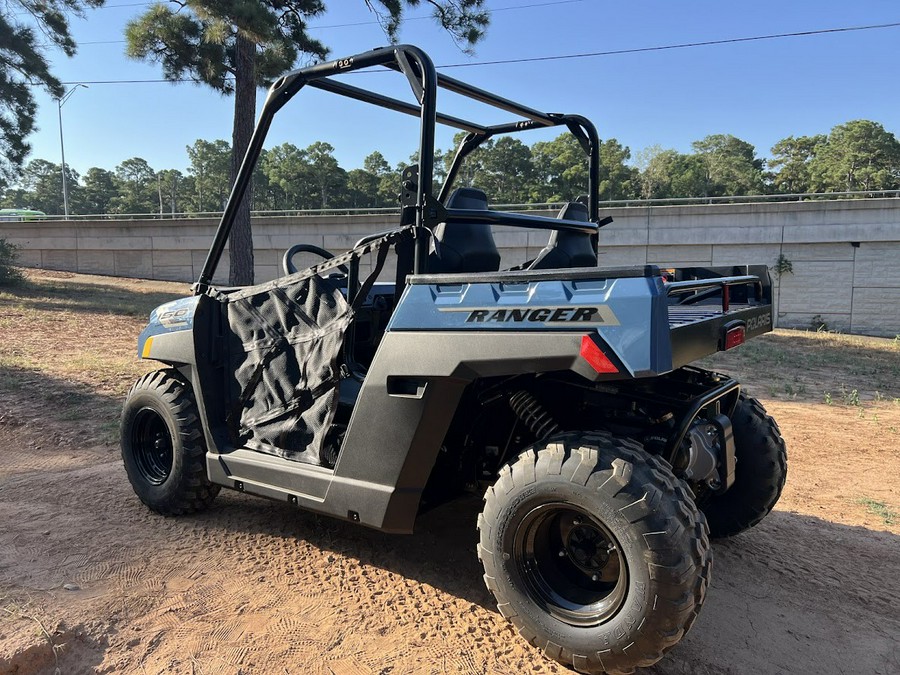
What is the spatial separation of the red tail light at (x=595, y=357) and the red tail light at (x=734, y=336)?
719 mm

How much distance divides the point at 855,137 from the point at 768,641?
57.4m

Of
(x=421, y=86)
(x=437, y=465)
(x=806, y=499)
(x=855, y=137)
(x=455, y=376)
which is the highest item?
(x=855, y=137)

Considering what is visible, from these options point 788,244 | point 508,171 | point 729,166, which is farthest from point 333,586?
point 729,166

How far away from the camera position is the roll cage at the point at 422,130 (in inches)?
104

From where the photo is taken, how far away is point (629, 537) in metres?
2.13

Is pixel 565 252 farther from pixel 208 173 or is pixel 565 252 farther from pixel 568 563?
pixel 208 173

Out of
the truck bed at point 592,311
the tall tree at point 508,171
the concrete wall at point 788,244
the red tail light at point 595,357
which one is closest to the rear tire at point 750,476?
the truck bed at point 592,311

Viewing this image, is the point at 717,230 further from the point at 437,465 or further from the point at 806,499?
the point at 437,465

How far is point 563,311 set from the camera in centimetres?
218

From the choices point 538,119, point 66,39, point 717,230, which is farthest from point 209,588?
point 717,230

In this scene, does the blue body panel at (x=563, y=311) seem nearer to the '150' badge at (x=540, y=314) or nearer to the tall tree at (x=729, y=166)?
the '150' badge at (x=540, y=314)

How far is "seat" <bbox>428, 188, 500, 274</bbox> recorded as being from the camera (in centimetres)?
284

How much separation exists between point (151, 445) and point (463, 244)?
8.55ft

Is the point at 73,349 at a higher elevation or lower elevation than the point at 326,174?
lower
